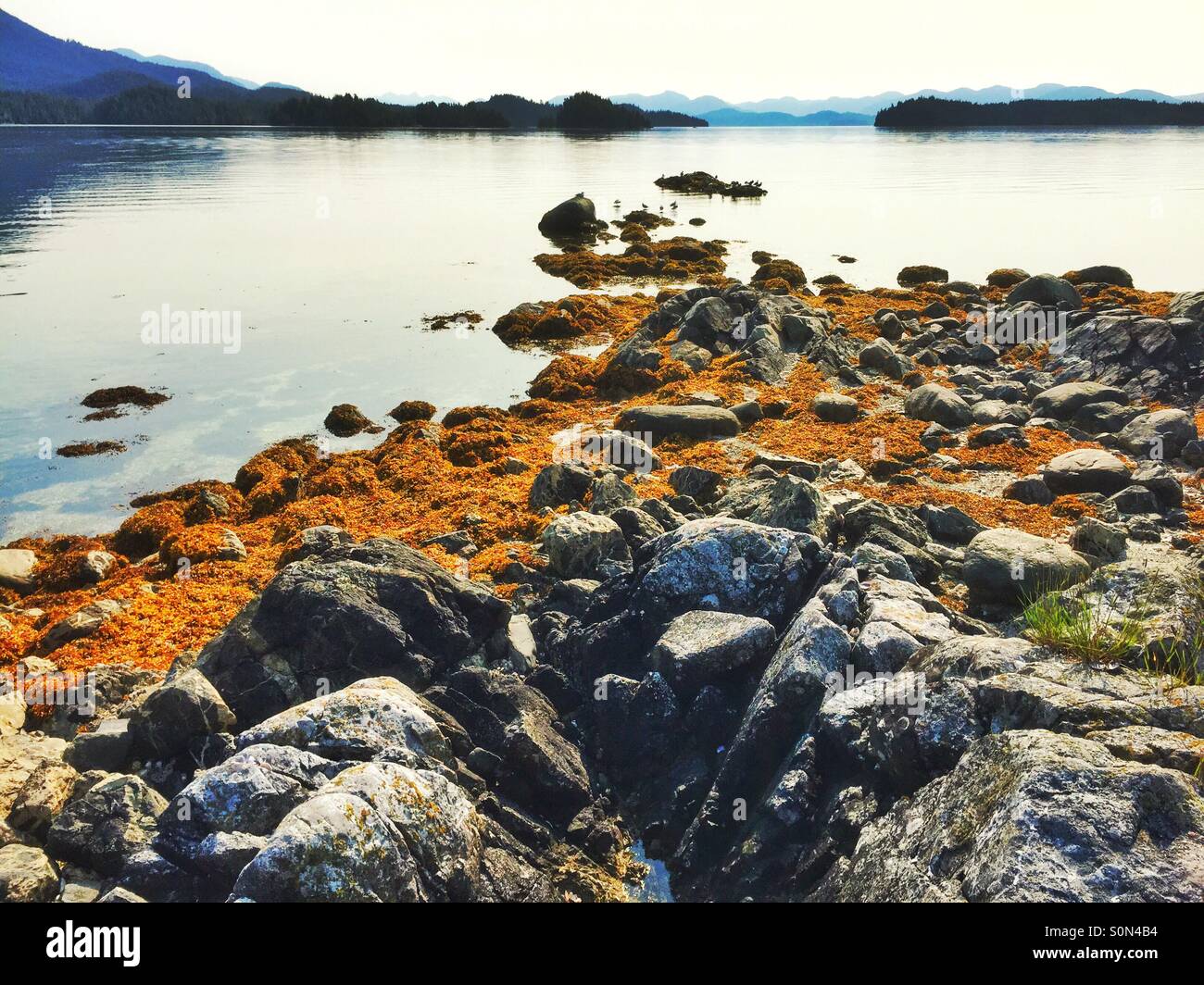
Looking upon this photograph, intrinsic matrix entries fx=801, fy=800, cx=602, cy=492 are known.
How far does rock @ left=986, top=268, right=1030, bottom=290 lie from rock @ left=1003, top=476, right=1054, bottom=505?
2804cm

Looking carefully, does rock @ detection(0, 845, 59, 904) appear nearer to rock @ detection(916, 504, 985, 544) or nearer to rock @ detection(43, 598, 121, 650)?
rock @ detection(43, 598, 121, 650)

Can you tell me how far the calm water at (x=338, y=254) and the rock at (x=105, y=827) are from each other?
39.5 ft

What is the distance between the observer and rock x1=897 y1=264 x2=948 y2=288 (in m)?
45.0

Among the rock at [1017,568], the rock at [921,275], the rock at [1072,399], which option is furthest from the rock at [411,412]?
the rock at [921,275]

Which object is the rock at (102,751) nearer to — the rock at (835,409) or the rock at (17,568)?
the rock at (17,568)

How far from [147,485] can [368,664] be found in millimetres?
12881

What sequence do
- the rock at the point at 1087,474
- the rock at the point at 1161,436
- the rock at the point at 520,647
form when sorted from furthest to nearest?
the rock at the point at 1161,436 < the rock at the point at 1087,474 < the rock at the point at 520,647

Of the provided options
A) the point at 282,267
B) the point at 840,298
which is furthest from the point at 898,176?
the point at 282,267

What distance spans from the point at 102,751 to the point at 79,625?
5.31 metres

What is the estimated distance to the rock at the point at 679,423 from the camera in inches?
888

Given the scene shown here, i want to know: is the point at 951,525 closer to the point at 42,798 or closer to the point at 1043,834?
the point at 1043,834

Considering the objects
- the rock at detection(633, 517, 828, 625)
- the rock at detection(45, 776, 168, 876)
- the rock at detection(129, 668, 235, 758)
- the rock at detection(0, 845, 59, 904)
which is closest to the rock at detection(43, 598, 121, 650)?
the rock at detection(129, 668, 235, 758)

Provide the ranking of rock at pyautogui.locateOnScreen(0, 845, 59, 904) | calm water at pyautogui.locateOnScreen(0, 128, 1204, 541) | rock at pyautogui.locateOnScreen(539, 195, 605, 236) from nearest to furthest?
rock at pyautogui.locateOnScreen(0, 845, 59, 904), calm water at pyautogui.locateOnScreen(0, 128, 1204, 541), rock at pyautogui.locateOnScreen(539, 195, 605, 236)

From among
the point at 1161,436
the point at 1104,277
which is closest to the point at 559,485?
the point at 1161,436
